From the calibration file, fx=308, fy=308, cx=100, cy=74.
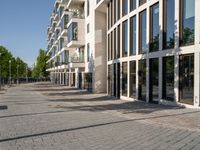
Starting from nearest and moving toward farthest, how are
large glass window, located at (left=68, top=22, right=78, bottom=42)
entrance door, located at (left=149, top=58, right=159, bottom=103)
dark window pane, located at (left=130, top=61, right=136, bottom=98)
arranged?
entrance door, located at (left=149, top=58, right=159, bottom=103)
dark window pane, located at (left=130, top=61, right=136, bottom=98)
large glass window, located at (left=68, top=22, right=78, bottom=42)

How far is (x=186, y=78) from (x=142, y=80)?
5389 millimetres

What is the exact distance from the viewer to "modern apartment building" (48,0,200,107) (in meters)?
15.1

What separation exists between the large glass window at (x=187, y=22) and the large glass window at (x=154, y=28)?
2.61 meters

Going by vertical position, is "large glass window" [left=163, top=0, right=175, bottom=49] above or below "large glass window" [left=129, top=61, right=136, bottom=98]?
above

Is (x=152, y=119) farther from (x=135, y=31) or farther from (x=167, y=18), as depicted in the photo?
(x=135, y=31)

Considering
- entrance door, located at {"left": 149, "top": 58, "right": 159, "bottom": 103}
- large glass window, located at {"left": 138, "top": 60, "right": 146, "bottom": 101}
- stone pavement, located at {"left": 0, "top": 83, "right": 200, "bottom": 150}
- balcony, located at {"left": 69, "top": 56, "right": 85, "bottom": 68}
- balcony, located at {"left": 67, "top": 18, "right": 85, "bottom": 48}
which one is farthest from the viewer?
balcony, located at {"left": 67, "top": 18, "right": 85, "bottom": 48}

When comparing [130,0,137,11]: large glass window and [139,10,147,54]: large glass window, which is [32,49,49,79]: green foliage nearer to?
[130,0,137,11]: large glass window

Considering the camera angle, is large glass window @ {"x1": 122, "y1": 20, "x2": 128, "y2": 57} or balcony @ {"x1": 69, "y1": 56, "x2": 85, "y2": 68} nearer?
large glass window @ {"x1": 122, "y1": 20, "x2": 128, "y2": 57}

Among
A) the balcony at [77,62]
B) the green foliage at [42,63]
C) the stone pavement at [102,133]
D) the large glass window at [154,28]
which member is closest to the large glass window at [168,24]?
the large glass window at [154,28]

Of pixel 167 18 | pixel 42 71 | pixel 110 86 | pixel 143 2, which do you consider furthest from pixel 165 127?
pixel 42 71

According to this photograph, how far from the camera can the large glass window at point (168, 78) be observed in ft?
54.5

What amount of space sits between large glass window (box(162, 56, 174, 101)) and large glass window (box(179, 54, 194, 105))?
832 millimetres

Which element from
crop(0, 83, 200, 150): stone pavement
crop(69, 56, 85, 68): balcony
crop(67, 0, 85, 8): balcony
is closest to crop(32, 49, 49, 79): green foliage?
crop(67, 0, 85, 8): balcony

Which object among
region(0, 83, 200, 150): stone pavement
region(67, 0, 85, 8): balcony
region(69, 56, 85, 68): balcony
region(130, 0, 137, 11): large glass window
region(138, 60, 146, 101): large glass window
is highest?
region(67, 0, 85, 8): balcony
